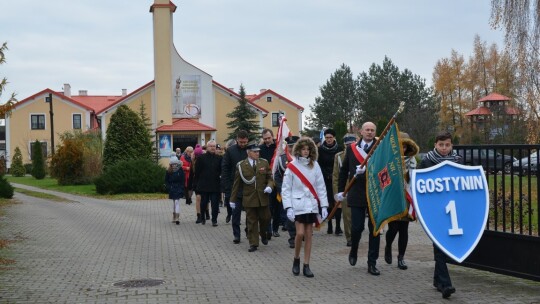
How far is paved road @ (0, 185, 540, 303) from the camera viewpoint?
25.8 feet

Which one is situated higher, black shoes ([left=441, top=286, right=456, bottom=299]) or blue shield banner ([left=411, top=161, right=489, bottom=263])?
blue shield banner ([left=411, top=161, right=489, bottom=263])

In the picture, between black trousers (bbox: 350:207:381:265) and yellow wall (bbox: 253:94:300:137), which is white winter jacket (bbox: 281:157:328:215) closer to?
black trousers (bbox: 350:207:381:265)

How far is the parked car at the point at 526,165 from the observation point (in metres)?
7.77

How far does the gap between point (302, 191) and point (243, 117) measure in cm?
4706

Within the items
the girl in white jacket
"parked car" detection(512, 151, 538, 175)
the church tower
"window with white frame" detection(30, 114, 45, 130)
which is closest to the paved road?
the girl in white jacket

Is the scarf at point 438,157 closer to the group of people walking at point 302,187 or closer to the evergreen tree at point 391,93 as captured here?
the group of people walking at point 302,187

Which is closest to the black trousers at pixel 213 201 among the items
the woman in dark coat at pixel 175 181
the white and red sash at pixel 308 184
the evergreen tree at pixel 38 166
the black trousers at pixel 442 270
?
the woman in dark coat at pixel 175 181

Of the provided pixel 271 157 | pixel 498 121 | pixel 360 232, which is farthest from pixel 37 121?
pixel 360 232

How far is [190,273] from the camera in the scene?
31.6ft

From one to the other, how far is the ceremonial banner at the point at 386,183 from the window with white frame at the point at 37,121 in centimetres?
6921

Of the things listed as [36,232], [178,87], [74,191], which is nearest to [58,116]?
[178,87]

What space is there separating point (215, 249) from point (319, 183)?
3399mm

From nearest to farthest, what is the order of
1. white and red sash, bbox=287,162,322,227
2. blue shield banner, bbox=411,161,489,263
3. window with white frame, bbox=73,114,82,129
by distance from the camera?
blue shield banner, bbox=411,161,489,263 < white and red sash, bbox=287,162,322,227 < window with white frame, bbox=73,114,82,129

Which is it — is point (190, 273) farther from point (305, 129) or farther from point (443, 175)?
point (305, 129)
